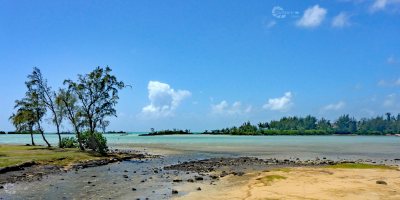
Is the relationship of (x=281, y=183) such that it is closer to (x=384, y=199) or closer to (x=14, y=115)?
(x=384, y=199)

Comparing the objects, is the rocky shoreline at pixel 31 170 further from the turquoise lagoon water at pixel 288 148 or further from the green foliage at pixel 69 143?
the turquoise lagoon water at pixel 288 148

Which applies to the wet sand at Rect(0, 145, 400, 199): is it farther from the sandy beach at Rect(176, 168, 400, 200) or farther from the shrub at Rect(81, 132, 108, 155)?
the shrub at Rect(81, 132, 108, 155)

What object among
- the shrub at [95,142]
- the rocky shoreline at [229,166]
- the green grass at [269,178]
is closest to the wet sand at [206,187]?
the green grass at [269,178]

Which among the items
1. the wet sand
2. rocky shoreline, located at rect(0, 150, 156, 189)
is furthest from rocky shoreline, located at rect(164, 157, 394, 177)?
rocky shoreline, located at rect(0, 150, 156, 189)

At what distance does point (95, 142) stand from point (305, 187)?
1613 inches

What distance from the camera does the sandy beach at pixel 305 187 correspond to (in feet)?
75.0

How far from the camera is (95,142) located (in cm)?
6003

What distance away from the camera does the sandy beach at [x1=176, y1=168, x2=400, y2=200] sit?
22875 millimetres

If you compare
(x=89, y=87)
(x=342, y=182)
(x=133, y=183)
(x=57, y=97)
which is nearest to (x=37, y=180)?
(x=133, y=183)

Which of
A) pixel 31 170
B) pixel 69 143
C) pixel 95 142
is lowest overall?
pixel 31 170

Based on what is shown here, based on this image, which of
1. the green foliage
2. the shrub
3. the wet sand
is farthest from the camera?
the green foliage

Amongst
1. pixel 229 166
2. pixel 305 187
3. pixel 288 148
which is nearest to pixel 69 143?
pixel 229 166

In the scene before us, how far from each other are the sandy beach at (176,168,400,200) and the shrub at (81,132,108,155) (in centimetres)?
3078

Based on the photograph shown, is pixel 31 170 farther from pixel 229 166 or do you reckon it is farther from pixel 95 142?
pixel 95 142
